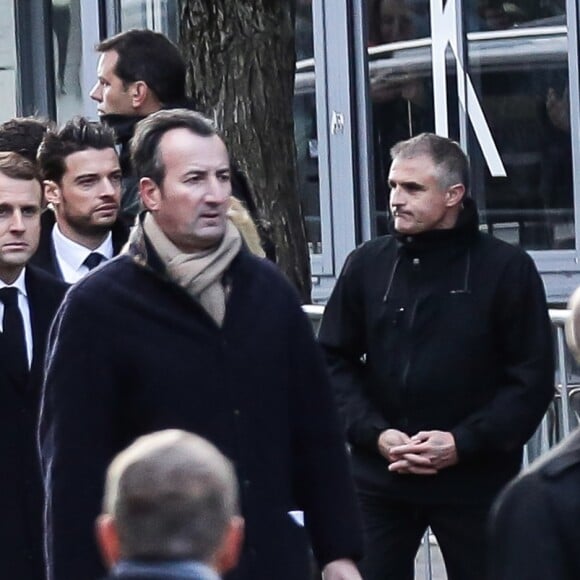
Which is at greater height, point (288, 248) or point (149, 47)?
point (149, 47)

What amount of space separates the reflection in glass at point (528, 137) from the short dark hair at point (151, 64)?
13.2 feet

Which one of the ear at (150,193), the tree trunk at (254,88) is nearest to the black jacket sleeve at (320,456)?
the ear at (150,193)

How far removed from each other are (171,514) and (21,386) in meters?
2.56

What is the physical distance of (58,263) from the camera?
21.8ft

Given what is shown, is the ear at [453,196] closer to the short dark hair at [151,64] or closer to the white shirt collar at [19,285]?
the short dark hair at [151,64]

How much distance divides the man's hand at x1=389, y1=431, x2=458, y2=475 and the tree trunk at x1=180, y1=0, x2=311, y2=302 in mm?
2103

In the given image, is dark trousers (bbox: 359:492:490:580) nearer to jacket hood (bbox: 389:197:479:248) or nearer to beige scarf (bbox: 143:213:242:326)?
jacket hood (bbox: 389:197:479:248)

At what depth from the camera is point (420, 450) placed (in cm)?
637

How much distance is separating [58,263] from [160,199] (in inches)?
66.7

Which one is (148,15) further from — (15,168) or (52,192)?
(15,168)

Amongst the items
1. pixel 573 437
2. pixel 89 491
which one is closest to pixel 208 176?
pixel 89 491

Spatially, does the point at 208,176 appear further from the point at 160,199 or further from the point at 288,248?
the point at 288,248

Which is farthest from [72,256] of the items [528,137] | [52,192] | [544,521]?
[528,137]

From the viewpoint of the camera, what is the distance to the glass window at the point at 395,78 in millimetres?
11617
